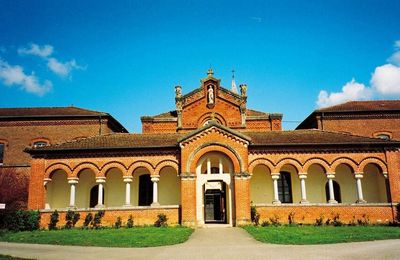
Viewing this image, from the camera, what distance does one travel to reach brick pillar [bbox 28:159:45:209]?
21809 millimetres

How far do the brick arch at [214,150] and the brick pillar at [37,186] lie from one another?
32.3 feet

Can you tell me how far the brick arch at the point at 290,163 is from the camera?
22453 mm

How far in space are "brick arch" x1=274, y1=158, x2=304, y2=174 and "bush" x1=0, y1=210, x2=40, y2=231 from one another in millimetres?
15851

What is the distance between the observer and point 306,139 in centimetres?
2353

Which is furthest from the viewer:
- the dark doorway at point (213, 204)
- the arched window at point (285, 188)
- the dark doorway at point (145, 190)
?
the dark doorway at point (213, 204)

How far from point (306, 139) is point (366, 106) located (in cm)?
1400

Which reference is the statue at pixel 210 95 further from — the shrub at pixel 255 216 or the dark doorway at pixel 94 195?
the dark doorway at pixel 94 195

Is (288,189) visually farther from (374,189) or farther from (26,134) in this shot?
(26,134)

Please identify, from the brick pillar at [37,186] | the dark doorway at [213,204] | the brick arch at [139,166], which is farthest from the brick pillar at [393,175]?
the brick pillar at [37,186]

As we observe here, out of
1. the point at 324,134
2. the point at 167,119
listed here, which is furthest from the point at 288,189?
the point at 167,119

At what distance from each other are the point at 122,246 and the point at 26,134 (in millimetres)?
24706

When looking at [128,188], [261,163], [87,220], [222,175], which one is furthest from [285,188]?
[87,220]

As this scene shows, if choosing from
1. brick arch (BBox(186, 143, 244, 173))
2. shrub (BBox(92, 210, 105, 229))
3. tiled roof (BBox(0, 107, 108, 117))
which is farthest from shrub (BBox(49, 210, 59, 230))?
tiled roof (BBox(0, 107, 108, 117))

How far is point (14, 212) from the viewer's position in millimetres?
20234
